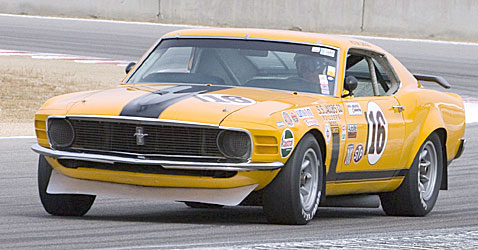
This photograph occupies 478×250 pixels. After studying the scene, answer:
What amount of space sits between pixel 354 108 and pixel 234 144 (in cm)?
131

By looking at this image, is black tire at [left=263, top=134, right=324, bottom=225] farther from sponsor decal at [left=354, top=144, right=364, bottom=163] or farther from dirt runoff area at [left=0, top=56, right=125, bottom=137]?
dirt runoff area at [left=0, top=56, right=125, bottom=137]

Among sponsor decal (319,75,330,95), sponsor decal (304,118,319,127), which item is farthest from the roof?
sponsor decal (304,118,319,127)

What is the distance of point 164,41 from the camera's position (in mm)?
8094

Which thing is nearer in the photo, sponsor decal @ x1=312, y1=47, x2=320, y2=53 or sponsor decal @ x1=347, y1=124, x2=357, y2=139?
sponsor decal @ x1=347, y1=124, x2=357, y2=139

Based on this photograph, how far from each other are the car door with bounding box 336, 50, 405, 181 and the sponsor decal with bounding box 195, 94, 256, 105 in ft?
2.67

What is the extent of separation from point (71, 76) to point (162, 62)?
12988 mm

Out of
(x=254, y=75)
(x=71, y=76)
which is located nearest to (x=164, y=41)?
(x=254, y=75)

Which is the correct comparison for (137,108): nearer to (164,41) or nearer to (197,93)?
(197,93)

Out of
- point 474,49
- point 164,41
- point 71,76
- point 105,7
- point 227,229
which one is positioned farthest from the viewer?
point 105,7

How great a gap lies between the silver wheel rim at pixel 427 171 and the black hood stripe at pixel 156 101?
6.46 feet

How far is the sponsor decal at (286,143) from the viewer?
6406 millimetres

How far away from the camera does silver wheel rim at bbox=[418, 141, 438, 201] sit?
823cm

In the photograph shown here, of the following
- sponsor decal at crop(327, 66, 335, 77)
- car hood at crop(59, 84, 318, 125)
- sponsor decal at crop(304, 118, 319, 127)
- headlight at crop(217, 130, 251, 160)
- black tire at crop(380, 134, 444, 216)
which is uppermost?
sponsor decal at crop(327, 66, 335, 77)

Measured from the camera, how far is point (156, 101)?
21.8ft
